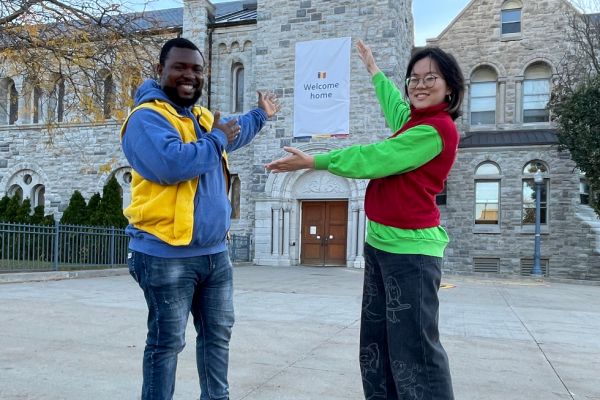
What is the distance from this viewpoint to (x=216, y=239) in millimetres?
2355

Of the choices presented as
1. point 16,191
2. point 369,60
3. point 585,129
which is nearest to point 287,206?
point 585,129

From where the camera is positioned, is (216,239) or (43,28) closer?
(216,239)

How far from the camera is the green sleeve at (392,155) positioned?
217 centimetres

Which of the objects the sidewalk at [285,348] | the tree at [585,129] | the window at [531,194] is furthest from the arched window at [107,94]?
the window at [531,194]

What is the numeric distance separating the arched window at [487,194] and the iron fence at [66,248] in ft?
42.7

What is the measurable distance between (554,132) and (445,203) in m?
4.78

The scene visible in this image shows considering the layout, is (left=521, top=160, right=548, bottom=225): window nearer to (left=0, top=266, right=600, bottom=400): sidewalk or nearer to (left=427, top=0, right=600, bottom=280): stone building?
(left=427, top=0, right=600, bottom=280): stone building

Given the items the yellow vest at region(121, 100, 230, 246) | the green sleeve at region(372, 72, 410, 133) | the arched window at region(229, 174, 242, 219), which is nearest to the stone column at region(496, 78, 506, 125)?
the arched window at region(229, 174, 242, 219)

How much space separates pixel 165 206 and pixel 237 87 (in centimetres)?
1966

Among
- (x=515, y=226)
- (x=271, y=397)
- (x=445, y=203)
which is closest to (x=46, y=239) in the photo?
(x=271, y=397)

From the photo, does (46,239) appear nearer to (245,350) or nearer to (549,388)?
(245,350)

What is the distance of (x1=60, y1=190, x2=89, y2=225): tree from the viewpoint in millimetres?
18750

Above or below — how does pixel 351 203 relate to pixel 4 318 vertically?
above

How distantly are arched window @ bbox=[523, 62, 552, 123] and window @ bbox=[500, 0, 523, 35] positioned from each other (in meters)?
1.71
